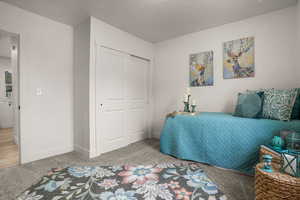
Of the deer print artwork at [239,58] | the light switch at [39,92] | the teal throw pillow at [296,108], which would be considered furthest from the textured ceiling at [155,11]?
the teal throw pillow at [296,108]

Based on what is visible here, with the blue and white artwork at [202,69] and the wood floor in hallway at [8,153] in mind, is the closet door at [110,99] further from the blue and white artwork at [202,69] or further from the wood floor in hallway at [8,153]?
the blue and white artwork at [202,69]

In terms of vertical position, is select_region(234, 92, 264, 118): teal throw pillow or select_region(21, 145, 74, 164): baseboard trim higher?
select_region(234, 92, 264, 118): teal throw pillow

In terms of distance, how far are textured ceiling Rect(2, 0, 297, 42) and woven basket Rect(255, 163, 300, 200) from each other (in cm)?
223

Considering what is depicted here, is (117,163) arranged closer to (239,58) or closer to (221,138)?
(221,138)

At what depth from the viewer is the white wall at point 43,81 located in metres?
2.29

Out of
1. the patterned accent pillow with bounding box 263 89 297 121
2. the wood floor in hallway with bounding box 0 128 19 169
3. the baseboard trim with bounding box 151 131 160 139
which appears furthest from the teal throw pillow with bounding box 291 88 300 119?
the wood floor in hallway with bounding box 0 128 19 169

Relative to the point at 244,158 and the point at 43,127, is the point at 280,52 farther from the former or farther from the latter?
the point at 43,127

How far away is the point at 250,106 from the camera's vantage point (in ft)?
6.74

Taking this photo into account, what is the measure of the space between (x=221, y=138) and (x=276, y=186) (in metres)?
0.90

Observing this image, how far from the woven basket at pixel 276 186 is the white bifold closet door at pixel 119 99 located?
7.69 feet

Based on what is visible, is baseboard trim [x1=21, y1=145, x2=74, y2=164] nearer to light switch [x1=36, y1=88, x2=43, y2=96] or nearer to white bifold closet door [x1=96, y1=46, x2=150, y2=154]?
white bifold closet door [x1=96, y1=46, x2=150, y2=154]

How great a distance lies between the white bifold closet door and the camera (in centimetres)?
270

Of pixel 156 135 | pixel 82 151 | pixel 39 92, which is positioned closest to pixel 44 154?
pixel 82 151

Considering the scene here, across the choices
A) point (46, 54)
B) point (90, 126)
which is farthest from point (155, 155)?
point (46, 54)
